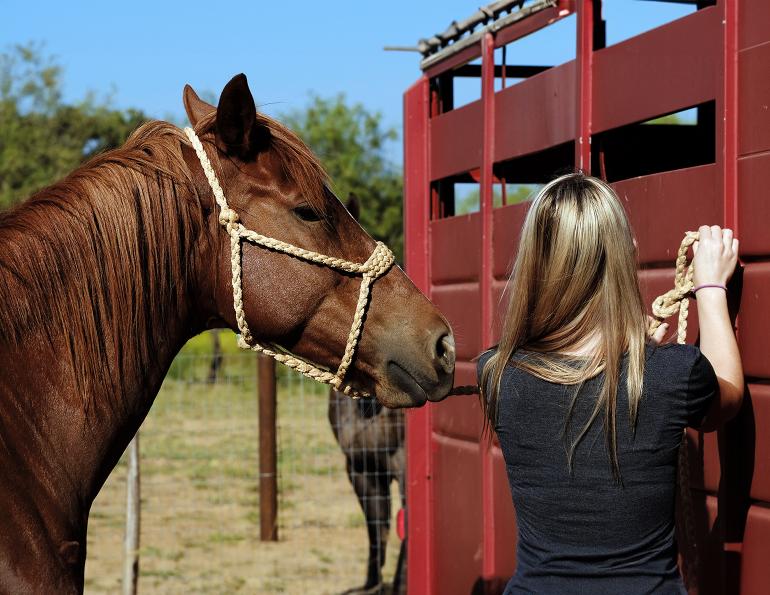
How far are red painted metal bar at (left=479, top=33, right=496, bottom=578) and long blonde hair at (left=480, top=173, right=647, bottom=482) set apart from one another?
1.62m

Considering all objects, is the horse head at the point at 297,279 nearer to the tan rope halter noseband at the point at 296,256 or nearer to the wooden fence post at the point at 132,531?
the tan rope halter noseband at the point at 296,256

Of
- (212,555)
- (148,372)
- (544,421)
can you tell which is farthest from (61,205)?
(212,555)

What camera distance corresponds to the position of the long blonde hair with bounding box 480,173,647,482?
1.86 meters

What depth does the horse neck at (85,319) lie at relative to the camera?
2135 mm

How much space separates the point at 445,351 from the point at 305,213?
497mm

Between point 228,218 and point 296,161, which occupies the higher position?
point 296,161

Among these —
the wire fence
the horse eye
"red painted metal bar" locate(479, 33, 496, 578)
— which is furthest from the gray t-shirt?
the wire fence

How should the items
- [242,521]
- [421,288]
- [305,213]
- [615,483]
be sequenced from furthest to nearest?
[242,521], [421,288], [305,213], [615,483]

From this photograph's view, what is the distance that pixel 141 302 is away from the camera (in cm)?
228

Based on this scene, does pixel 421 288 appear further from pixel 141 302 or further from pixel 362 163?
pixel 362 163

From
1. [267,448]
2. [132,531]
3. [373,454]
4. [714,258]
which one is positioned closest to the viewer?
[714,258]

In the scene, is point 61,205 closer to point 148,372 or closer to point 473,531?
point 148,372

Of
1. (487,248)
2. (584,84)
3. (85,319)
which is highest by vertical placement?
(584,84)

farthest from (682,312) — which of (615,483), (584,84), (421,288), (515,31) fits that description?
(421,288)
